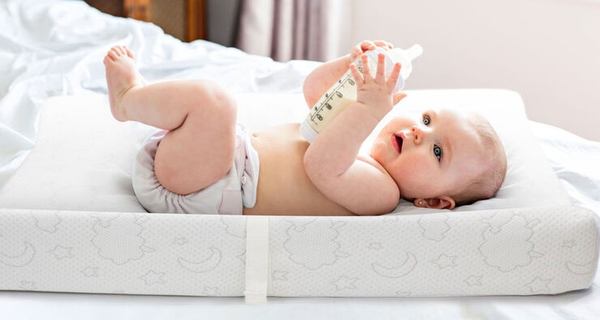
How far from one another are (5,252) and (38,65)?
2.95 ft

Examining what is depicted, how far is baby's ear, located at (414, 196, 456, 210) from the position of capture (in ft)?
4.96

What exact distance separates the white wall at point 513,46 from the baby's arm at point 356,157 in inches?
50.3

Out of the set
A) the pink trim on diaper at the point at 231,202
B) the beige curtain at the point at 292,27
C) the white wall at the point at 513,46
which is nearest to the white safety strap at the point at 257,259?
the pink trim on diaper at the point at 231,202

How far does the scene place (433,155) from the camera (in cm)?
150

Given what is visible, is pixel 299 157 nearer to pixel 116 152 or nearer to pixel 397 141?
pixel 397 141

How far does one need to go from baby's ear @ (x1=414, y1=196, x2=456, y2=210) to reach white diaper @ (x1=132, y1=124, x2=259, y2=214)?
291mm

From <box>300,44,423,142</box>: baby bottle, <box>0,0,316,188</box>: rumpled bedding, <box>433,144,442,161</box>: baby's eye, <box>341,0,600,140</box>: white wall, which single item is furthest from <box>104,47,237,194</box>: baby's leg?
<box>341,0,600,140</box>: white wall

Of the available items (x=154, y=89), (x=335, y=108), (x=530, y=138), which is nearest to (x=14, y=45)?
(x=154, y=89)

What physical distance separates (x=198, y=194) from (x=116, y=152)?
0.75 feet

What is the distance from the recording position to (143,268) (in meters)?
1.28

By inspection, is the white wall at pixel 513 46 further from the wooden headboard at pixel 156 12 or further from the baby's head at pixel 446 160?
the baby's head at pixel 446 160

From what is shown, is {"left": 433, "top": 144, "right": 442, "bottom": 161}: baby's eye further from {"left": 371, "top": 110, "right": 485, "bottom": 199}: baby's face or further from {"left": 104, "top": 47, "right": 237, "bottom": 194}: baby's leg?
{"left": 104, "top": 47, "right": 237, "bottom": 194}: baby's leg

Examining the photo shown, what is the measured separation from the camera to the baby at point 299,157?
1.41 meters

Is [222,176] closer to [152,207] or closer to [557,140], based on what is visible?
[152,207]
